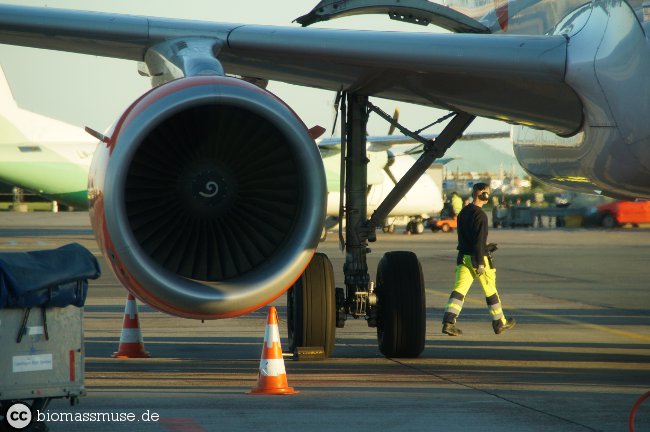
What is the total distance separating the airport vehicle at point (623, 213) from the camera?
51281 mm

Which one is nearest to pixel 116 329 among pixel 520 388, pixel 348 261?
pixel 348 261

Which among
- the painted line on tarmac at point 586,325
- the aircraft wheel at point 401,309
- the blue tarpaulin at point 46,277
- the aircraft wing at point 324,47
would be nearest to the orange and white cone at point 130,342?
the aircraft wheel at point 401,309

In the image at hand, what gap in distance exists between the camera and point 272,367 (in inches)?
339

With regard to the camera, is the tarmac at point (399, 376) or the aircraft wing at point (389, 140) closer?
the tarmac at point (399, 376)

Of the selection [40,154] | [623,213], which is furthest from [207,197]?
[623,213]

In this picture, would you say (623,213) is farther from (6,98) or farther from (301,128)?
(301,128)

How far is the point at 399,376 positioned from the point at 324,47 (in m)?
2.75

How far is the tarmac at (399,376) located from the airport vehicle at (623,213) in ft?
114

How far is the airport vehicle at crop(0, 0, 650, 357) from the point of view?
23.5ft

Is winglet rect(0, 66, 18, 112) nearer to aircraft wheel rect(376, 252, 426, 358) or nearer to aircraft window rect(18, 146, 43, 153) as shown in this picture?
aircraft window rect(18, 146, 43, 153)

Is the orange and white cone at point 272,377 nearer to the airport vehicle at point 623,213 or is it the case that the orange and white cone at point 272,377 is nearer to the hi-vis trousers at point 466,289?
the hi-vis trousers at point 466,289

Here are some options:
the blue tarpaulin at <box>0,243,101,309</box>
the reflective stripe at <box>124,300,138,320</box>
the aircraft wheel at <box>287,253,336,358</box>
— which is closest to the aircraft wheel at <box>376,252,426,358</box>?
the aircraft wheel at <box>287,253,336,358</box>

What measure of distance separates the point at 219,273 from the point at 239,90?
45.7 inches

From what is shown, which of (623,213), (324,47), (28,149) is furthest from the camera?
(623,213)
